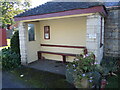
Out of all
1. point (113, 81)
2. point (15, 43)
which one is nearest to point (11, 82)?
point (15, 43)

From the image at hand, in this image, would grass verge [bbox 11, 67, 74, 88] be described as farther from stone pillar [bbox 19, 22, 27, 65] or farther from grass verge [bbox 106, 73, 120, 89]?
grass verge [bbox 106, 73, 120, 89]

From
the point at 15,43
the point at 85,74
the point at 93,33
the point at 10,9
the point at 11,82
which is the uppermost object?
the point at 10,9

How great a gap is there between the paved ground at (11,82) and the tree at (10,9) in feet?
36.3

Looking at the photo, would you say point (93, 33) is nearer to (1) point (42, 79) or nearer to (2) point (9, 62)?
(1) point (42, 79)

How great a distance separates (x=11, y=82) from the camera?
13.5 feet

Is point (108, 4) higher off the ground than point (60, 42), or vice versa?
point (108, 4)

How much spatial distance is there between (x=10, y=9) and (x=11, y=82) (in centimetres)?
1339

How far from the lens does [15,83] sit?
4008mm

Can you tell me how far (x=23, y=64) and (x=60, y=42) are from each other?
2512 mm

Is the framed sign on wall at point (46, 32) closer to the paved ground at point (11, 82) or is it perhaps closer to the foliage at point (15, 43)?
the foliage at point (15, 43)

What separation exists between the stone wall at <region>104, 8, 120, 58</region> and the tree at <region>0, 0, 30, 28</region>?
1213cm

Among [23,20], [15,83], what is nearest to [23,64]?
[15,83]

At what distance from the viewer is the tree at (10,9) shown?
1412 cm

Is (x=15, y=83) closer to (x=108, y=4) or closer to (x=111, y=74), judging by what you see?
(x=111, y=74)
